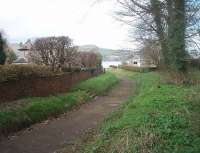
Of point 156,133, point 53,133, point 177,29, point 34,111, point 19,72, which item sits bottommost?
point 53,133

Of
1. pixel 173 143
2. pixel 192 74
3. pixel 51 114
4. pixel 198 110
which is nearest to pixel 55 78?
pixel 51 114

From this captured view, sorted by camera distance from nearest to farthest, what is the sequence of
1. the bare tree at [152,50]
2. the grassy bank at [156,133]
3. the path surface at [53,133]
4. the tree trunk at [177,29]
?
1. the grassy bank at [156,133]
2. the path surface at [53,133]
3. the tree trunk at [177,29]
4. the bare tree at [152,50]

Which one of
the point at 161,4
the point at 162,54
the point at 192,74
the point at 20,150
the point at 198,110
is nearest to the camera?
the point at 20,150

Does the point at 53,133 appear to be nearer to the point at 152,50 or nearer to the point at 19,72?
the point at 19,72

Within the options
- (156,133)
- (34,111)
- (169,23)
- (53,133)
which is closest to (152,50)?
(169,23)

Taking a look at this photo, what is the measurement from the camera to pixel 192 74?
1056 inches

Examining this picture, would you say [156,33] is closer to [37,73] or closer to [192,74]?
[192,74]

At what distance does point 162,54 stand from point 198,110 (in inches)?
638

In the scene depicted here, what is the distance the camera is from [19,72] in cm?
2128

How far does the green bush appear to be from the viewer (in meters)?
19.7

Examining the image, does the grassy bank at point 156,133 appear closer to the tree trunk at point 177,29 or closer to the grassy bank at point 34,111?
the grassy bank at point 34,111

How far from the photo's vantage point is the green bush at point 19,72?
19686 millimetres

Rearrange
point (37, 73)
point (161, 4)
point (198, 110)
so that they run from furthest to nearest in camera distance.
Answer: point (161, 4)
point (37, 73)
point (198, 110)

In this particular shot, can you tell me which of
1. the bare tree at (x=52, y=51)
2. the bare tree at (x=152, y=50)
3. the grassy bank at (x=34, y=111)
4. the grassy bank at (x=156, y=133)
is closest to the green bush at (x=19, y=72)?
the grassy bank at (x=34, y=111)
